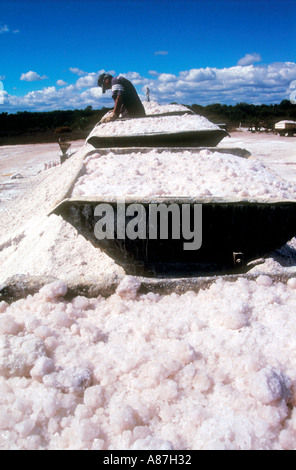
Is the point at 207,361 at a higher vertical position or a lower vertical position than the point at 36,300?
lower

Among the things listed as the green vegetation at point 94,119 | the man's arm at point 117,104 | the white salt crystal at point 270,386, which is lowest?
the white salt crystal at point 270,386

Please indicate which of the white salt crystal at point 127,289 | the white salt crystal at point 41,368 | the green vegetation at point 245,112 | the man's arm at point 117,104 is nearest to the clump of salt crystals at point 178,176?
the white salt crystal at point 127,289

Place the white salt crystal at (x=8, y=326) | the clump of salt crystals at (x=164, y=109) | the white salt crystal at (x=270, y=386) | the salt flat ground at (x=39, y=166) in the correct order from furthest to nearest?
the salt flat ground at (x=39, y=166) < the clump of salt crystals at (x=164, y=109) < the white salt crystal at (x=8, y=326) < the white salt crystal at (x=270, y=386)

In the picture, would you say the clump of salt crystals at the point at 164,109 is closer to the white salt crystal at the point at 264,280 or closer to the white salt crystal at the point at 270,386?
the white salt crystal at the point at 264,280

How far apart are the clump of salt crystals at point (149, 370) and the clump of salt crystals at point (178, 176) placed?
32.7 inches

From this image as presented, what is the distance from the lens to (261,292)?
176cm

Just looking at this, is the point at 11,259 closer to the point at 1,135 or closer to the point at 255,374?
the point at 255,374

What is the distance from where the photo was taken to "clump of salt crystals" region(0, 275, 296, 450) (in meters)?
1.12

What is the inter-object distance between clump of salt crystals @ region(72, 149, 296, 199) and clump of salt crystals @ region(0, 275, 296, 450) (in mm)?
→ 829

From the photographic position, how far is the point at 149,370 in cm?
130

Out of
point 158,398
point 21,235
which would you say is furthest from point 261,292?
point 21,235

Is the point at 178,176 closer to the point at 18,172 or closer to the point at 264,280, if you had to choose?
the point at 264,280

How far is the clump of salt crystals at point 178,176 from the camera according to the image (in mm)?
2396
